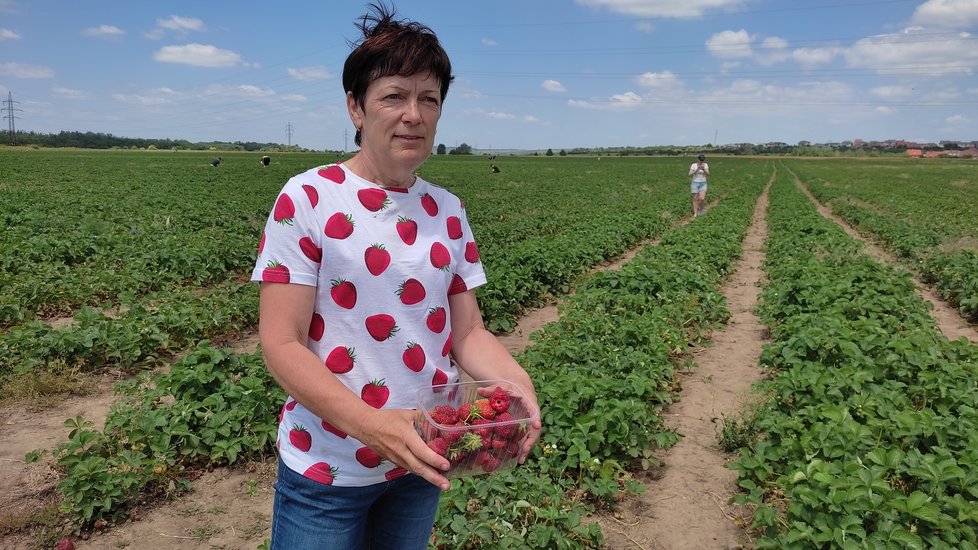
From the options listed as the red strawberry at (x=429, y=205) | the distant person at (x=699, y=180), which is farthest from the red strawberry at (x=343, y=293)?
the distant person at (x=699, y=180)

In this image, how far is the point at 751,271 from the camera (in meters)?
11.4

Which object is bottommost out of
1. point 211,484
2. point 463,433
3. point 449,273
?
point 211,484

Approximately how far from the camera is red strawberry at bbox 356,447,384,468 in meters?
1.50

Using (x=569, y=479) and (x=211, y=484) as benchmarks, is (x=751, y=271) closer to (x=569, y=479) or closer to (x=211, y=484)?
(x=569, y=479)

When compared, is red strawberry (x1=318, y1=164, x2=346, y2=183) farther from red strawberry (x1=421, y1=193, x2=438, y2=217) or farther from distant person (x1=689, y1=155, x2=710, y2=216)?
distant person (x1=689, y1=155, x2=710, y2=216)

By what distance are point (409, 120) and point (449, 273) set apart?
41 centimetres

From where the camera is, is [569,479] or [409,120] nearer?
[409,120]

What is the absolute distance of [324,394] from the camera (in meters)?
1.36

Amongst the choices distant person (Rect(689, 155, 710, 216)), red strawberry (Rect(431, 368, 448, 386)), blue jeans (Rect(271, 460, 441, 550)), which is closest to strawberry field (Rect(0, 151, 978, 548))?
blue jeans (Rect(271, 460, 441, 550))

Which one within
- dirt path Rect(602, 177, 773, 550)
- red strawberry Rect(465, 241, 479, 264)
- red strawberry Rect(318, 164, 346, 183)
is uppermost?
red strawberry Rect(318, 164, 346, 183)

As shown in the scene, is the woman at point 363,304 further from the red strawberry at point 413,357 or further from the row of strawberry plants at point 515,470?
the row of strawberry plants at point 515,470

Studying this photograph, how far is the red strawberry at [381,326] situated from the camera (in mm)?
1500

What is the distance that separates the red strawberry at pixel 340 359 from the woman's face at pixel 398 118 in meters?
0.47

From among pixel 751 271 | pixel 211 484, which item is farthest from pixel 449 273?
pixel 751 271
